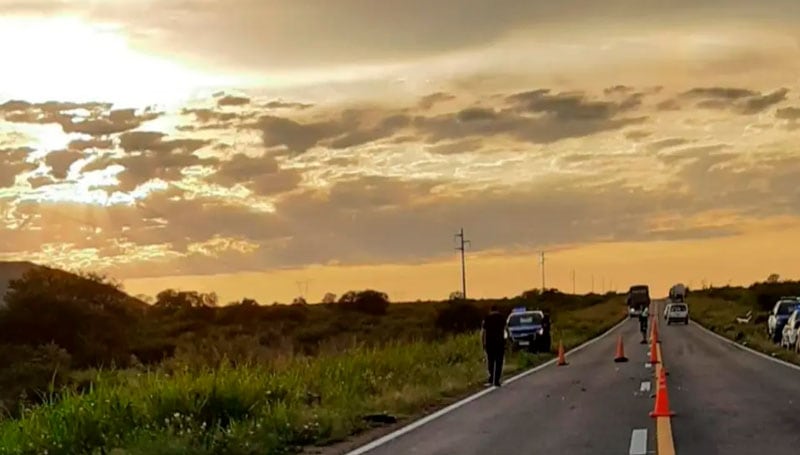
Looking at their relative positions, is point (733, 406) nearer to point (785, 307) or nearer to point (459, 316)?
point (785, 307)

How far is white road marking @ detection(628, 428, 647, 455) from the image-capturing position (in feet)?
44.1

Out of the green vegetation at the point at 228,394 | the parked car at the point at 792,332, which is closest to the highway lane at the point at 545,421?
the green vegetation at the point at 228,394

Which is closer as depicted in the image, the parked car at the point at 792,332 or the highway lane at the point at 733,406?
the highway lane at the point at 733,406

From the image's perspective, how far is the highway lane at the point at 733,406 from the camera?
1430 centimetres

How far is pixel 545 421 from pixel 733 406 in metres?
3.95

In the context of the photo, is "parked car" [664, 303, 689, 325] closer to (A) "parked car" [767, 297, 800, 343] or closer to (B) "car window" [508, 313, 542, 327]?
(A) "parked car" [767, 297, 800, 343]

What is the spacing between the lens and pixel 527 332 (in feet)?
147

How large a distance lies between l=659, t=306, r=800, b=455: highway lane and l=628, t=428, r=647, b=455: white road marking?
1.34 feet

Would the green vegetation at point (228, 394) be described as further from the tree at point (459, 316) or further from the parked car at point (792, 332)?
the tree at point (459, 316)

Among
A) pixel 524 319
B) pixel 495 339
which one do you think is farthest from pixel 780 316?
pixel 495 339

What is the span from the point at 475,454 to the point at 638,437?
2.41 metres

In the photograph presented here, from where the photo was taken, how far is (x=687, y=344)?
5162 cm

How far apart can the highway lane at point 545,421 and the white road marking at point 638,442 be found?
0.07m

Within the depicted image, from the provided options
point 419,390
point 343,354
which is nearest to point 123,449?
point 419,390
